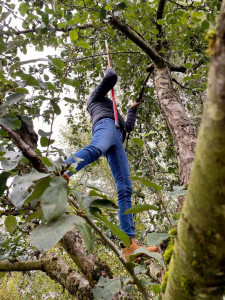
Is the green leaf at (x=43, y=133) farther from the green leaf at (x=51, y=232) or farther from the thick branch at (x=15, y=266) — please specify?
the thick branch at (x=15, y=266)

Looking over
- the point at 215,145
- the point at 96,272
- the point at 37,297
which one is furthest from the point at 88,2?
the point at 37,297

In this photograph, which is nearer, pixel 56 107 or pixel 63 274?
pixel 56 107

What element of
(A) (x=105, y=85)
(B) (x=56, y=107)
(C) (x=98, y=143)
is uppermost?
(A) (x=105, y=85)

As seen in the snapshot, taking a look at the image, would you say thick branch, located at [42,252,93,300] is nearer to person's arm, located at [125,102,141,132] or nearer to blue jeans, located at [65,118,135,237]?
blue jeans, located at [65,118,135,237]

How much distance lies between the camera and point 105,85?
7.35ft

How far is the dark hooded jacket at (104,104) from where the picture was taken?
2.19 metres

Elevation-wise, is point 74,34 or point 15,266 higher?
point 74,34

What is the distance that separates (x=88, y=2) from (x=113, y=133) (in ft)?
3.55

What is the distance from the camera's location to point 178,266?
0.31m

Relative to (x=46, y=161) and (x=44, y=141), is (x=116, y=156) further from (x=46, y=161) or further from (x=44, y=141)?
(x=46, y=161)

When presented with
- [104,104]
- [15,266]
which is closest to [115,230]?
[15,266]

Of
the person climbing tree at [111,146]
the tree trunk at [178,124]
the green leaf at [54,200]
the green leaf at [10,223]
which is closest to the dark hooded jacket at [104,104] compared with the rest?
the person climbing tree at [111,146]

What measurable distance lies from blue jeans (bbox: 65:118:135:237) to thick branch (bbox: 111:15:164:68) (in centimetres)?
69

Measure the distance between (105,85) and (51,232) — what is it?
1.96 meters
